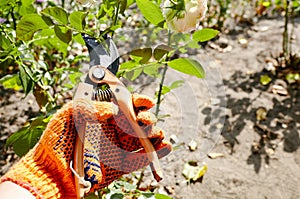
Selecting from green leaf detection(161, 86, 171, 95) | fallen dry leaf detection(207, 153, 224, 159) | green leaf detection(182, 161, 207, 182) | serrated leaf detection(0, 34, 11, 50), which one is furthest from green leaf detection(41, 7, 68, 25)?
fallen dry leaf detection(207, 153, 224, 159)

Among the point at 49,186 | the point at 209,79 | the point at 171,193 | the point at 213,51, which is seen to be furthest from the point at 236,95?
the point at 49,186

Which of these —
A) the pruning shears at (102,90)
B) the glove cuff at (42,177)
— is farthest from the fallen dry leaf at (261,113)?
the glove cuff at (42,177)

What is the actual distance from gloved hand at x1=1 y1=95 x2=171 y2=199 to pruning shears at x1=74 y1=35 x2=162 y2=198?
0.02 metres

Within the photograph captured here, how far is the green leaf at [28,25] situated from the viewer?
3.50 ft

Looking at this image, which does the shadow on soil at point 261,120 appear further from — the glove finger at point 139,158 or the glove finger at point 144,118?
the glove finger at point 144,118

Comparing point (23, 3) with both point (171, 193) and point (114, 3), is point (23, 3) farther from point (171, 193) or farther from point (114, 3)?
point (171, 193)

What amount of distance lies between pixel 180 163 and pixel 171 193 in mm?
212

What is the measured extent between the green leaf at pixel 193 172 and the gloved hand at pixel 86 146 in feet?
3.99

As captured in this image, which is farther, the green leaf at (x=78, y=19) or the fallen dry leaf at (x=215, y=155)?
the fallen dry leaf at (x=215, y=155)

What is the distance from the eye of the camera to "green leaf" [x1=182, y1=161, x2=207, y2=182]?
2.24 m

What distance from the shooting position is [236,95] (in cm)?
285

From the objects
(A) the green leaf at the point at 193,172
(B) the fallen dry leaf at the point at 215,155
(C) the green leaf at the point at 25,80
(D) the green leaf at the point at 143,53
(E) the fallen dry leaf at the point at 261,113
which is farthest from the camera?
(E) the fallen dry leaf at the point at 261,113

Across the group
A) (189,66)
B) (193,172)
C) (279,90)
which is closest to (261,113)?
(279,90)

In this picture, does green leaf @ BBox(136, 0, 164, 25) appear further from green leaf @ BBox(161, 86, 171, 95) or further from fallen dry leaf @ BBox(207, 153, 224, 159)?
fallen dry leaf @ BBox(207, 153, 224, 159)
